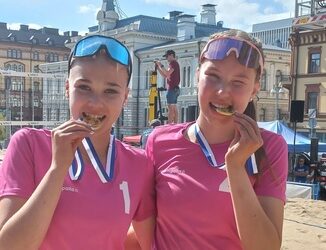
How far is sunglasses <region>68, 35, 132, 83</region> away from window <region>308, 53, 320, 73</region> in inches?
→ 1404

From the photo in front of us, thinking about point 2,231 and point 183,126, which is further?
point 183,126

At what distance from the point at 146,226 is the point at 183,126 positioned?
0.48 meters

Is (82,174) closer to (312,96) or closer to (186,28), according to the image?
(312,96)

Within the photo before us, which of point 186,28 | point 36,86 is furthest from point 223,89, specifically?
point 36,86

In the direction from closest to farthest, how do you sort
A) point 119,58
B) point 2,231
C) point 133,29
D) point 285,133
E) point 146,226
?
point 2,231 < point 119,58 < point 146,226 < point 285,133 < point 133,29

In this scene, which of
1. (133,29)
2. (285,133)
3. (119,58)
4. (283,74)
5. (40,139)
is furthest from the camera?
(133,29)

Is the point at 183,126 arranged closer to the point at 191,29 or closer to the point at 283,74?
the point at 283,74

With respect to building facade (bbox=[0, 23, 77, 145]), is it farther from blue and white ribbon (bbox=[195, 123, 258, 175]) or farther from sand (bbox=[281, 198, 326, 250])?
blue and white ribbon (bbox=[195, 123, 258, 175])

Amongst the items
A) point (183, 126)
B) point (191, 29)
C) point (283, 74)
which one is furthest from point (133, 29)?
point (183, 126)

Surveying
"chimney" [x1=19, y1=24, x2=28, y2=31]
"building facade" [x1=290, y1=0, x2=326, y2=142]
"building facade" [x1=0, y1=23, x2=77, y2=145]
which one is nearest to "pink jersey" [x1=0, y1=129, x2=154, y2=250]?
"building facade" [x1=290, y1=0, x2=326, y2=142]

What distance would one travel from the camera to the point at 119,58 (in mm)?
1920

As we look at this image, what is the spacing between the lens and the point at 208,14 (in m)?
55.9

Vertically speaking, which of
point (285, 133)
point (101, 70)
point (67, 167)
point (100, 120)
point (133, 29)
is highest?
point (133, 29)

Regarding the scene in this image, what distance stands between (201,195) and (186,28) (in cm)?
4527
